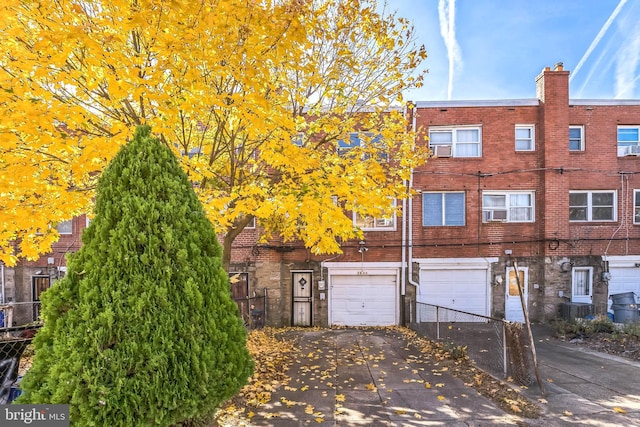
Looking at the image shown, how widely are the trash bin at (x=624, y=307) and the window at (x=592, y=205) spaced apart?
3202 mm

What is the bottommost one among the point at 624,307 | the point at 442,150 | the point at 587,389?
the point at 624,307

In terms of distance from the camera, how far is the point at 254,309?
43.3 ft

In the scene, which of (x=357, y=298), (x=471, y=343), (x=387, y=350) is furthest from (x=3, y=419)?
(x=357, y=298)

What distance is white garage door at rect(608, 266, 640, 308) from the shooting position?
45.4 ft

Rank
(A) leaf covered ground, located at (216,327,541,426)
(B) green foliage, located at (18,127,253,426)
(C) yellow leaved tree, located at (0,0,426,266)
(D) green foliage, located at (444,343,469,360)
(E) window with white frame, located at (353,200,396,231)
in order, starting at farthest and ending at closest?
(E) window with white frame, located at (353,200,396,231) < (D) green foliage, located at (444,343,469,360) < (A) leaf covered ground, located at (216,327,541,426) < (C) yellow leaved tree, located at (0,0,426,266) < (B) green foliage, located at (18,127,253,426)

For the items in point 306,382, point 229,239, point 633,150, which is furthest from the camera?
point 633,150

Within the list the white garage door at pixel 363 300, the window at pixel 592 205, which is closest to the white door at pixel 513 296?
the window at pixel 592 205

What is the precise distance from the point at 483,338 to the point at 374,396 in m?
6.64

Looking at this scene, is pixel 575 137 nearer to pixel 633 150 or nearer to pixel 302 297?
pixel 633 150

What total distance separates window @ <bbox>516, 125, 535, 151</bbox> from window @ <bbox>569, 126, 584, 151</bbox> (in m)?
1.78

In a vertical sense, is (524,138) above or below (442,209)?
above

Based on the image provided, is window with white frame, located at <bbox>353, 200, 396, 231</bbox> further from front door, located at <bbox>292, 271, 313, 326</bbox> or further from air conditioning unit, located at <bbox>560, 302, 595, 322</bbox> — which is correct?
air conditioning unit, located at <bbox>560, 302, 595, 322</bbox>

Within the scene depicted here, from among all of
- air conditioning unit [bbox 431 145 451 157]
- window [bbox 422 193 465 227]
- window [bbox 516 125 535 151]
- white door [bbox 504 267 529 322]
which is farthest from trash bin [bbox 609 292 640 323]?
air conditioning unit [bbox 431 145 451 157]

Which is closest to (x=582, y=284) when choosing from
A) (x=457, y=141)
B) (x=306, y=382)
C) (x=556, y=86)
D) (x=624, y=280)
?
(x=624, y=280)
